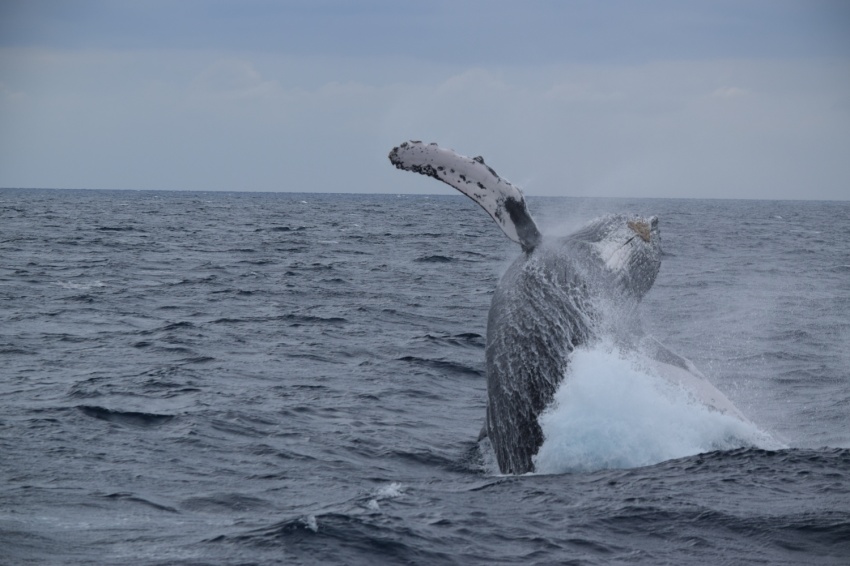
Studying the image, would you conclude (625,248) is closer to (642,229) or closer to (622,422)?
(642,229)

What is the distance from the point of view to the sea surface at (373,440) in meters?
6.45

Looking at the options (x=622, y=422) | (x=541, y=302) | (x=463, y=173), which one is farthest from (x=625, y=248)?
(x=622, y=422)

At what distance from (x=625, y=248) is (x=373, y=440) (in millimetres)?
3001

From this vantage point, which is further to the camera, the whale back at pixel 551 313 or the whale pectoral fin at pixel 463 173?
the whale pectoral fin at pixel 463 173

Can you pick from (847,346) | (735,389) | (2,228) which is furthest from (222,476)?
(2,228)

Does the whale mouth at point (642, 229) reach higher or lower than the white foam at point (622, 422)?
higher

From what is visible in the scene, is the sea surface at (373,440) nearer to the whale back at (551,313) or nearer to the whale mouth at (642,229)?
the whale back at (551,313)

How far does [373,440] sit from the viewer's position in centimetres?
964

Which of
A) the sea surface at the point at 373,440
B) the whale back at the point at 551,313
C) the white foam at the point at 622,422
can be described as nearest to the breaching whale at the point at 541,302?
the whale back at the point at 551,313

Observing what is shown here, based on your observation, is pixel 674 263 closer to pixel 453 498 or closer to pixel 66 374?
pixel 66 374

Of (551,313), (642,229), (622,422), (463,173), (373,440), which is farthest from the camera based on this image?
(642,229)

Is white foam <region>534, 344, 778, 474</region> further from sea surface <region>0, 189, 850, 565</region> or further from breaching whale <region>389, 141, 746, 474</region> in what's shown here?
breaching whale <region>389, 141, 746, 474</region>

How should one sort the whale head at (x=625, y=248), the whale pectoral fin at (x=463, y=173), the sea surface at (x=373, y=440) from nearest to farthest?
the sea surface at (x=373, y=440) < the whale pectoral fin at (x=463, y=173) < the whale head at (x=625, y=248)

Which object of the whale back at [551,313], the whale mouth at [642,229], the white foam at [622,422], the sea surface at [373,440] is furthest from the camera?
the whale mouth at [642,229]
